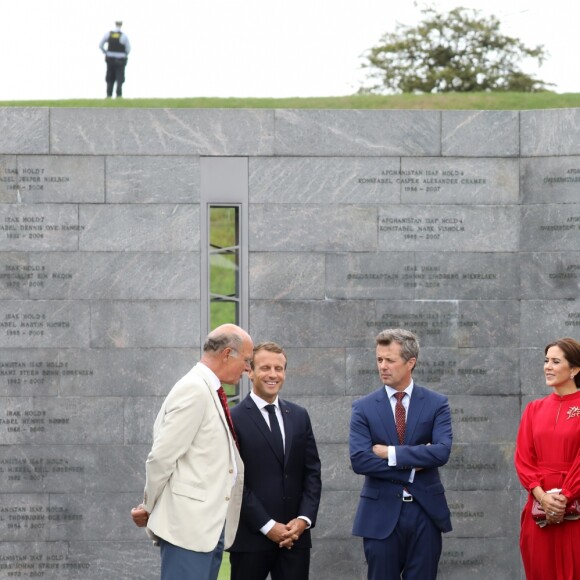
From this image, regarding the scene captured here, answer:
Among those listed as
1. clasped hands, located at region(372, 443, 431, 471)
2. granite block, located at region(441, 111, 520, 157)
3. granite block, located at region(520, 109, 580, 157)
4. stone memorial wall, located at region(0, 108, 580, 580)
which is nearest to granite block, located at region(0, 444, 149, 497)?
stone memorial wall, located at region(0, 108, 580, 580)

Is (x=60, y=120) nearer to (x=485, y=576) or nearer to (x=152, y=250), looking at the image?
(x=152, y=250)

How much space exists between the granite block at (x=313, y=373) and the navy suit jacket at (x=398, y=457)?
5.77ft

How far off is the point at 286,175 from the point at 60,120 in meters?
1.81

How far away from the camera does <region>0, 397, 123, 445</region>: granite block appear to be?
928 cm

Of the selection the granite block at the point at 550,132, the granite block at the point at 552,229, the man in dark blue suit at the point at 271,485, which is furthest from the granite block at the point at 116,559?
the granite block at the point at 550,132

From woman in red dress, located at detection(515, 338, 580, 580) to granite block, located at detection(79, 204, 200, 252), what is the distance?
10.2 ft

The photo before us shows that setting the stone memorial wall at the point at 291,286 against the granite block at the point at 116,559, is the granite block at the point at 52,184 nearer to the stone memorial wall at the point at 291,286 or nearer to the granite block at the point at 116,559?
the stone memorial wall at the point at 291,286

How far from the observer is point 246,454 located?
7.26m

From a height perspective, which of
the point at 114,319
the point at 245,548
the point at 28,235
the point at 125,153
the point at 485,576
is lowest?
the point at 485,576

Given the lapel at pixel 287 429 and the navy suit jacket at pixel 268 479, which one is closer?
the navy suit jacket at pixel 268 479

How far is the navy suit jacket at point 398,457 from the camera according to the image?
736 centimetres

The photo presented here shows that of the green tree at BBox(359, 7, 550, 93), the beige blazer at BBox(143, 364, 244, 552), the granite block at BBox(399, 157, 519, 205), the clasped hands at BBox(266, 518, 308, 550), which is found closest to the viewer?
the beige blazer at BBox(143, 364, 244, 552)

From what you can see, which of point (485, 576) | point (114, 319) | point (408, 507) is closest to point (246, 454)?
point (408, 507)

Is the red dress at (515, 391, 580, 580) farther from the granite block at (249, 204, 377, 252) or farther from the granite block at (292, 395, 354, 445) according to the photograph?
the granite block at (249, 204, 377, 252)
